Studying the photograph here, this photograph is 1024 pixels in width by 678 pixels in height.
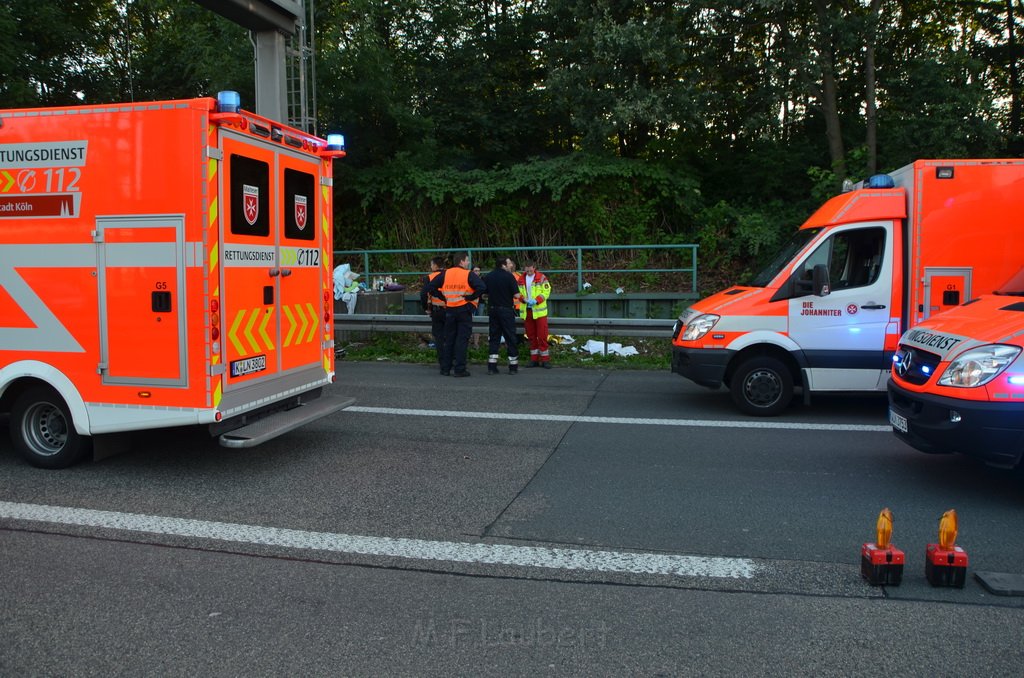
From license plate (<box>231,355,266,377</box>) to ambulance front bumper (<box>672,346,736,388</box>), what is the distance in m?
4.61

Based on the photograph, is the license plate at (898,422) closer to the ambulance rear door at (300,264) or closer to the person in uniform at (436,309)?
the ambulance rear door at (300,264)

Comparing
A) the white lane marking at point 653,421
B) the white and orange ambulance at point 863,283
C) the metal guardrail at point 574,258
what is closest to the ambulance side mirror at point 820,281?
the white and orange ambulance at point 863,283

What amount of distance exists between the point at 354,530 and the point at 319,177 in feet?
12.2

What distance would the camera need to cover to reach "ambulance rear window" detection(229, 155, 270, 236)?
21.5ft

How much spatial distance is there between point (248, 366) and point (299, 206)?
5.25 ft

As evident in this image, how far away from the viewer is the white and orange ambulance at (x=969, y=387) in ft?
18.4

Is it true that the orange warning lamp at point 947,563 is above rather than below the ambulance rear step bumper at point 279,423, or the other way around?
below

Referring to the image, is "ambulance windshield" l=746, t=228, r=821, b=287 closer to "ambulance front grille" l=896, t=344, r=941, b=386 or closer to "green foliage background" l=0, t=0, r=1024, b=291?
"ambulance front grille" l=896, t=344, r=941, b=386

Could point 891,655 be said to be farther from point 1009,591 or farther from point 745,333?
point 745,333

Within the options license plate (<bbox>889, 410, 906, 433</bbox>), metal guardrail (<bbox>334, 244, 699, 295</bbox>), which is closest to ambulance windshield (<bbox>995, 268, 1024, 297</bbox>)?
license plate (<bbox>889, 410, 906, 433</bbox>)

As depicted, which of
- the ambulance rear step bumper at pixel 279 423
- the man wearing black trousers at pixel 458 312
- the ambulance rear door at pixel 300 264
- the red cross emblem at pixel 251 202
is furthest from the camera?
the man wearing black trousers at pixel 458 312

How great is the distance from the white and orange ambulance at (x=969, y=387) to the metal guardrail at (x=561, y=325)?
6858mm

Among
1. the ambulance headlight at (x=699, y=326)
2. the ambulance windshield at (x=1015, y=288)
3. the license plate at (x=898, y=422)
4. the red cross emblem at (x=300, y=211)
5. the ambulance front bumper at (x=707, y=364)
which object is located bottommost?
the license plate at (x=898, y=422)

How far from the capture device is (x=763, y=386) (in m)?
9.13
